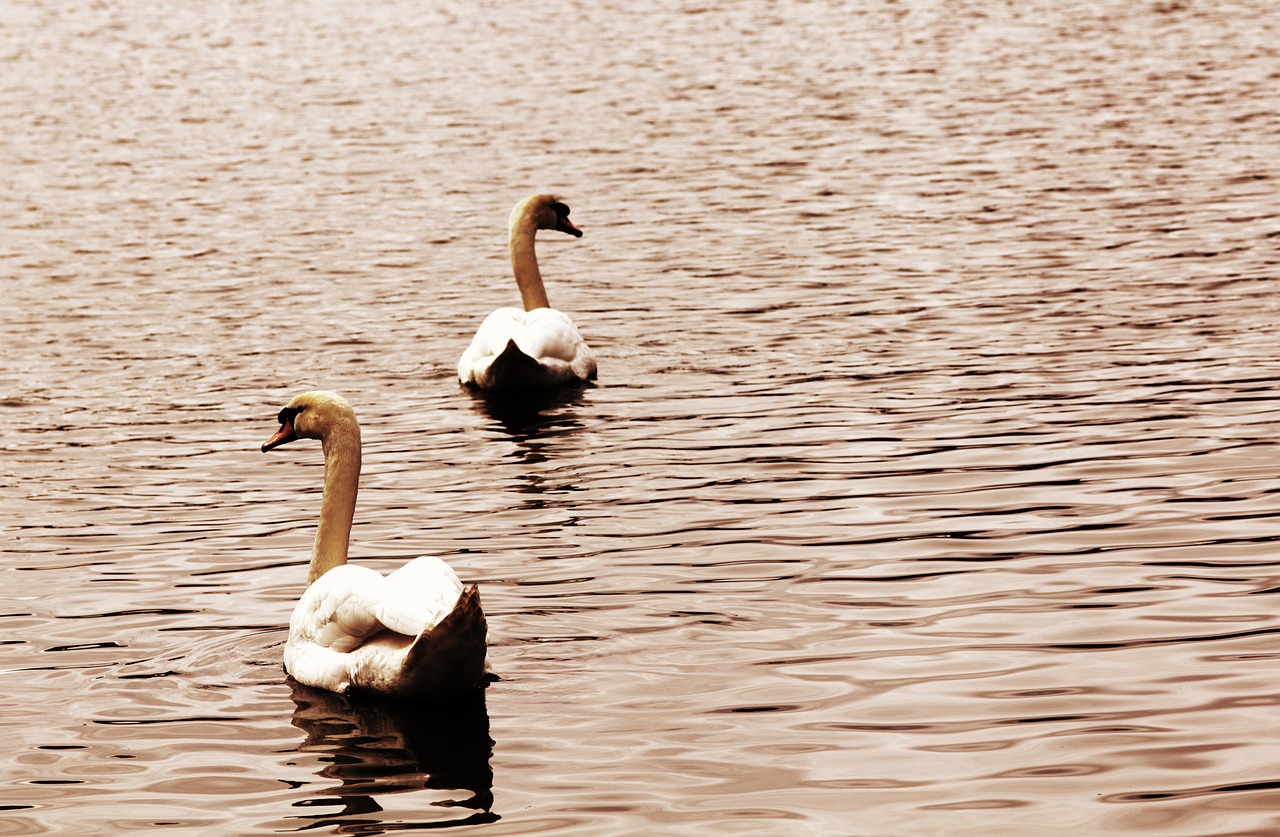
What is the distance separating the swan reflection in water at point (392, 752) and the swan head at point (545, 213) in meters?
11.6

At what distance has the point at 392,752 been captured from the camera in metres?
9.88

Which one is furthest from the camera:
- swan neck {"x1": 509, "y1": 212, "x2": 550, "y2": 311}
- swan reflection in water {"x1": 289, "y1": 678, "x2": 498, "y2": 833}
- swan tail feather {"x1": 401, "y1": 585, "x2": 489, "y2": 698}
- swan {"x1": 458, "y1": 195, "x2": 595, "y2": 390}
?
swan neck {"x1": 509, "y1": 212, "x2": 550, "y2": 311}

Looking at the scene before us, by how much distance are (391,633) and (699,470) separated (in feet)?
16.5

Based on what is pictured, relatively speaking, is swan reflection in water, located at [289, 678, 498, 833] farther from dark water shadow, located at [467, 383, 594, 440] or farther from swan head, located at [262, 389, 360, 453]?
dark water shadow, located at [467, 383, 594, 440]

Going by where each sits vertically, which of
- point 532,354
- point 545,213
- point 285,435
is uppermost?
point 285,435

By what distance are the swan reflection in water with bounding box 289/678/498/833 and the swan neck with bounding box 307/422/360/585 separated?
0.94m

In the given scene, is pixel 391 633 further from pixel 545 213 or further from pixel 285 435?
pixel 545 213

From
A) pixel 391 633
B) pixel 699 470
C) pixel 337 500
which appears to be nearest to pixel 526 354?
pixel 699 470

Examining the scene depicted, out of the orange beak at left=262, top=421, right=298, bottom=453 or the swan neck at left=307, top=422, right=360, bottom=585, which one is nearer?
the swan neck at left=307, top=422, right=360, bottom=585

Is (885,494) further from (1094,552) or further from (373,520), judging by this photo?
(373,520)

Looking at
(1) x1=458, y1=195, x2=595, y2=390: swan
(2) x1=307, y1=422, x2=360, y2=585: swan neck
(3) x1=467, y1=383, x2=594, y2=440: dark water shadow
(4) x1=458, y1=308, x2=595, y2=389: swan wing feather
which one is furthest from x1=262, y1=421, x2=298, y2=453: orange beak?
(4) x1=458, y1=308, x2=595, y2=389: swan wing feather

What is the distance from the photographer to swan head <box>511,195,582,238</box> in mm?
21906

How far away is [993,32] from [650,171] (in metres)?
18.4

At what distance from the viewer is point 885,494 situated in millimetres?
14117
